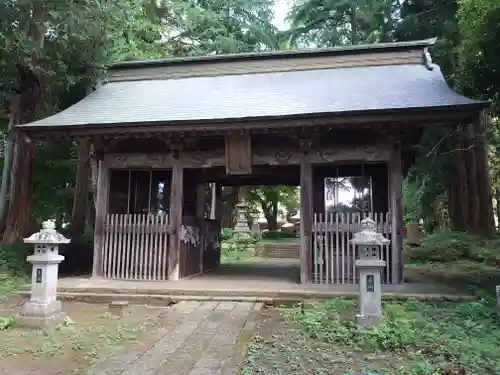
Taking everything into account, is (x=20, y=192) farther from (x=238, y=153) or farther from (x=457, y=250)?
(x=457, y=250)

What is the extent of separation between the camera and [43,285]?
567cm

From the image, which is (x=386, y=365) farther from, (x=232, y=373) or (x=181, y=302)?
(x=181, y=302)

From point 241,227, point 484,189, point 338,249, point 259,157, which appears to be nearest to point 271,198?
point 241,227

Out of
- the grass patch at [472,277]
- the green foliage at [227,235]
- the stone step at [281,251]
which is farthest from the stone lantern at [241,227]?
the grass patch at [472,277]

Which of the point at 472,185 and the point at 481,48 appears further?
the point at 472,185

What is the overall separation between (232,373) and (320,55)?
890cm

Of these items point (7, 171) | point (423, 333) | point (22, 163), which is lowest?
point (423, 333)

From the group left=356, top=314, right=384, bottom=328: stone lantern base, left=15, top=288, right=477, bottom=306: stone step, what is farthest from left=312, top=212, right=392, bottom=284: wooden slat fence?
left=356, top=314, right=384, bottom=328: stone lantern base

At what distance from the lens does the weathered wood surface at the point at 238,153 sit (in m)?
8.31

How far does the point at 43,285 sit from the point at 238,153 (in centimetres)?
425

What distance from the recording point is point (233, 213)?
97.4 ft

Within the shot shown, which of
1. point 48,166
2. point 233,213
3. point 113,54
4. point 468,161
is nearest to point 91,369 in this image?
point 113,54

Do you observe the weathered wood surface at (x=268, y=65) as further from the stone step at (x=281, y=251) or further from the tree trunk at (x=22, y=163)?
the stone step at (x=281, y=251)

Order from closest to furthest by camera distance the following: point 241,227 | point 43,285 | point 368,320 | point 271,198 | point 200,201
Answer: point 368,320 < point 43,285 < point 200,201 < point 241,227 < point 271,198
